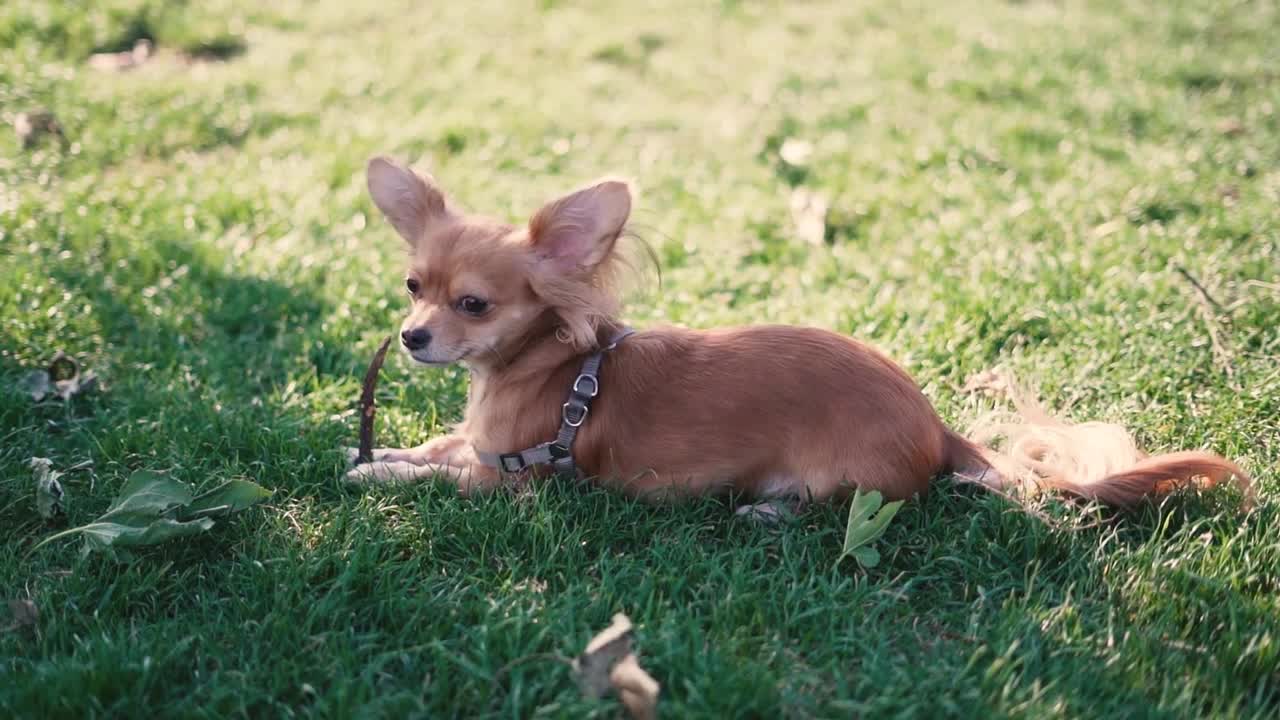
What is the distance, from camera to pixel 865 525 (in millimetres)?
2604

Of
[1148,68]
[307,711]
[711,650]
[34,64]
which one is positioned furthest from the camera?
[1148,68]

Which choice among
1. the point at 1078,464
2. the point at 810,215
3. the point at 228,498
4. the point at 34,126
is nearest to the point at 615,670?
the point at 228,498

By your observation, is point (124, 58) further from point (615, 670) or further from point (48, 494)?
point (615, 670)

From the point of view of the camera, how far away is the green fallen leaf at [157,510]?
8.38 ft

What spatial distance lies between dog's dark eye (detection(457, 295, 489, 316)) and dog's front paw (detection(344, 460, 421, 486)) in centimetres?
55

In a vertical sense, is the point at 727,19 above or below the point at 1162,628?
above

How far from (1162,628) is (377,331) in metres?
2.92

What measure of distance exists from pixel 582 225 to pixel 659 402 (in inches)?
22.3

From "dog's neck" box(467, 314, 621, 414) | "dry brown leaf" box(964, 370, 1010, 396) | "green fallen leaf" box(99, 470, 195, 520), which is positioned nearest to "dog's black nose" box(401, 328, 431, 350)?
"dog's neck" box(467, 314, 621, 414)

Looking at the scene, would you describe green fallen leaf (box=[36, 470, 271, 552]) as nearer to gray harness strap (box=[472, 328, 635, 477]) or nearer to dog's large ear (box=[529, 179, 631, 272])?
gray harness strap (box=[472, 328, 635, 477])

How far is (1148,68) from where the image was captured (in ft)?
21.6

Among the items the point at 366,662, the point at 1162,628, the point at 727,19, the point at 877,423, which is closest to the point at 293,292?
the point at 366,662

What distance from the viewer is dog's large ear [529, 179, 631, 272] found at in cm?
Result: 278

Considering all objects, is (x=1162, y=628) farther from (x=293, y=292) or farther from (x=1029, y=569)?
(x=293, y=292)
